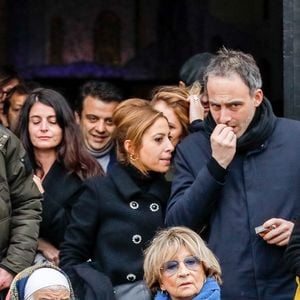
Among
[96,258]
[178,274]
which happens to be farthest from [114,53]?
[178,274]

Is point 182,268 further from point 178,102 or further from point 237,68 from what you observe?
point 178,102

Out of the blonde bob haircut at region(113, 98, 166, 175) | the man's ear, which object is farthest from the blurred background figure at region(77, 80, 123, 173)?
the man's ear

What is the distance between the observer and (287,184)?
5.70 meters

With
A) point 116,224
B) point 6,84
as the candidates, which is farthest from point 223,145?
point 6,84

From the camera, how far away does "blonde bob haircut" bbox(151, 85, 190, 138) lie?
6.64m

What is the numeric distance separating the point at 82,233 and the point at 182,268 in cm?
90

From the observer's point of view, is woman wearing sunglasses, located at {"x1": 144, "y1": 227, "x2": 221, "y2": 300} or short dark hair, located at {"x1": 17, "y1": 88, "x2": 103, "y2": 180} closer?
woman wearing sunglasses, located at {"x1": 144, "y1": 227, "x2": 221, "y2": 300}

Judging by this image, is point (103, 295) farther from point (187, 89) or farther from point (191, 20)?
point (191, 20)

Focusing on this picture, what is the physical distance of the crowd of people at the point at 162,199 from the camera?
550 centimetres

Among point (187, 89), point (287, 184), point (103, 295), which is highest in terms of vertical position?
point (187, 89)

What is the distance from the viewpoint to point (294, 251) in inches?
209

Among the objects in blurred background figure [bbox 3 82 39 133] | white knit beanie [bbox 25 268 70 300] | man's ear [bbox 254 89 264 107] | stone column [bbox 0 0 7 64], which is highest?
stone column [bbox 0 0 7 64]

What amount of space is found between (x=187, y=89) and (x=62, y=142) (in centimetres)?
82

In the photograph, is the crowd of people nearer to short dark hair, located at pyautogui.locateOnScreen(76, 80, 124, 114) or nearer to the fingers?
the fingers
